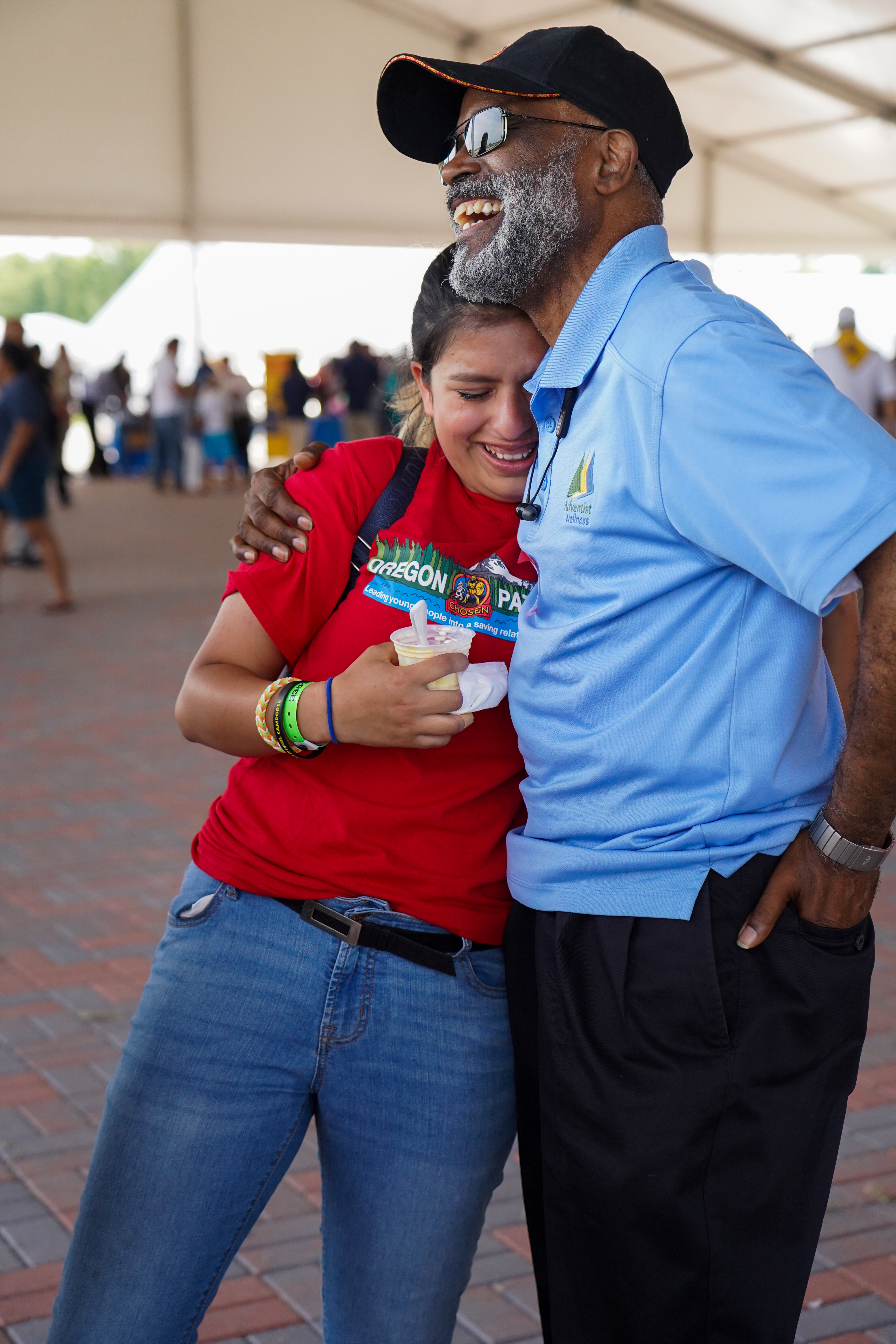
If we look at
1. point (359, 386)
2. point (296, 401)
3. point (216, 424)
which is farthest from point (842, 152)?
point (216, 424)

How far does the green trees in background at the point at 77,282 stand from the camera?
58.1m

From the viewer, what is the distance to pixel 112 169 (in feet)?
78.1

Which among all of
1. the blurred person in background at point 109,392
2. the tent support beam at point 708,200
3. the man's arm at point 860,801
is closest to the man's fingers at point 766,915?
the man's arm at point 860,801

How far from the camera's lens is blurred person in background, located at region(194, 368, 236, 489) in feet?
77.9

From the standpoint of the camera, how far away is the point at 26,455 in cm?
1062

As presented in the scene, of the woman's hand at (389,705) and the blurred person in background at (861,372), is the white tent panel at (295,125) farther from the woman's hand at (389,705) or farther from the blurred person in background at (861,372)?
the woman's hand at (389,705)

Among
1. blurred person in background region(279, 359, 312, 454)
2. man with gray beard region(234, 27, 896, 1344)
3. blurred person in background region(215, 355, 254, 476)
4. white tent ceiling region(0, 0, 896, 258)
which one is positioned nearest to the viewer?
man with gray beard region(234, 27, 896, 1344)

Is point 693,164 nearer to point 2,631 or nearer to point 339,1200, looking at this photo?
point 2,631

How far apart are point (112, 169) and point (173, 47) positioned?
231 centimetres

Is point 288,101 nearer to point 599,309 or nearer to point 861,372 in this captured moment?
point 861,372

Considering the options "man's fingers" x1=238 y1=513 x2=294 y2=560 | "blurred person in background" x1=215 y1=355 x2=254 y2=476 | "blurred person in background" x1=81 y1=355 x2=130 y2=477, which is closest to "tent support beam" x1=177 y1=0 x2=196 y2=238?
"blurred person in background" x1=215 y1=355 x2=254 y2=476

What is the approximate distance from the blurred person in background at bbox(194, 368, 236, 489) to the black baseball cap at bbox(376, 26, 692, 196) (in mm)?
21989

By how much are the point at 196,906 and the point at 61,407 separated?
767 inches

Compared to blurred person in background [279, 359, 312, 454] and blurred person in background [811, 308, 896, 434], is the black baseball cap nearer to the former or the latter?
blurred person in background [811, 308, 896, 434]
